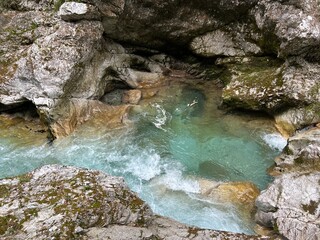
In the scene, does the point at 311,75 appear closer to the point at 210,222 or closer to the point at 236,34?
the point at 236,34

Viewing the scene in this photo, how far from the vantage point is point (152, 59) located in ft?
59.4

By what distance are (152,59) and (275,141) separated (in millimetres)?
7648

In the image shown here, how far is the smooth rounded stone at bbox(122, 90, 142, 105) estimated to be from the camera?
633 inches

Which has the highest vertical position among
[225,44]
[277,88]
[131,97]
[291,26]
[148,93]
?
[291,26]

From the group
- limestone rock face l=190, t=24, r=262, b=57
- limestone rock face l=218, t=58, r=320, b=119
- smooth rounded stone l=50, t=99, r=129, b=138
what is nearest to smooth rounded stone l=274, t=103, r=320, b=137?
limestone rock face l=218, t=58, r=320, b=119

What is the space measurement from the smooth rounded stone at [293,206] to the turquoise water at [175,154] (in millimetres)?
767

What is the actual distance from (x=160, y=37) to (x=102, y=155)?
6.83 metres

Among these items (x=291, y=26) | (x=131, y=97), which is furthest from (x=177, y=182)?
(x=291, y=26)

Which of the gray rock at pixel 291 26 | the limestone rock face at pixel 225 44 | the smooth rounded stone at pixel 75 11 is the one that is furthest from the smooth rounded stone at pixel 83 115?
the gray rock at pixel 291 26

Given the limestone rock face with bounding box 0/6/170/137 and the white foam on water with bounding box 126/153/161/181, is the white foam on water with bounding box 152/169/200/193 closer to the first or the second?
the white foam on water with bounding box 126/153/161/181

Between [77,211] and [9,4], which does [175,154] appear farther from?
[9,4]

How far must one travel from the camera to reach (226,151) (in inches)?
517

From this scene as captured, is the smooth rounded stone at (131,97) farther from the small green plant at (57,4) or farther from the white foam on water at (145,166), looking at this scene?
the small green plant at (57,4)

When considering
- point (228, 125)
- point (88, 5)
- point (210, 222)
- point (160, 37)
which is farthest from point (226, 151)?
point (88, 5)
